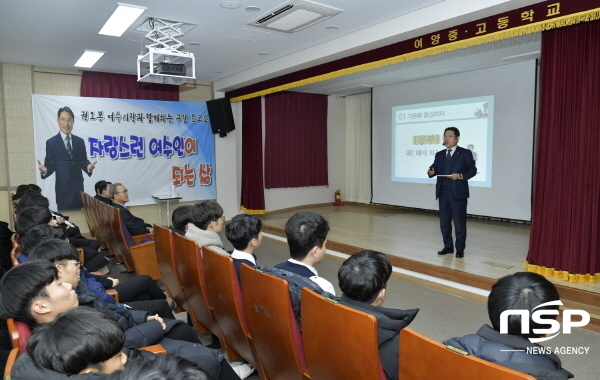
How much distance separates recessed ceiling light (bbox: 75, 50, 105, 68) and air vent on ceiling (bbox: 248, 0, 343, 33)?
2541 mm

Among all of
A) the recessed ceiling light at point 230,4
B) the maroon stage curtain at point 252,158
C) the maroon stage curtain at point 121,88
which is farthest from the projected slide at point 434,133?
the recessed ceiling light at point 230,4

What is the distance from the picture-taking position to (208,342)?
2836 millimetres

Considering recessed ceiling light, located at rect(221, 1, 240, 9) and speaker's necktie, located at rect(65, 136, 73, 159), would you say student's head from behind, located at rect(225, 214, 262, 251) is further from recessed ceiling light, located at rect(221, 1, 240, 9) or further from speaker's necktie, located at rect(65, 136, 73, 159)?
speaker's necktie, located at rect(65, 136, 73, 159)

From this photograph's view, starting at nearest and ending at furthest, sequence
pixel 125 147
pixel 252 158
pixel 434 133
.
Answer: pixel 125 147
pixel 434 133
pixel 252 158

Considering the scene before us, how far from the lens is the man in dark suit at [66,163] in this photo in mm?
6293

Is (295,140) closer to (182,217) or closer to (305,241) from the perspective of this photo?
(182,217)

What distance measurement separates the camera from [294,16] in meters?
4.16

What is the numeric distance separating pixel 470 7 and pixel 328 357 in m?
3.30

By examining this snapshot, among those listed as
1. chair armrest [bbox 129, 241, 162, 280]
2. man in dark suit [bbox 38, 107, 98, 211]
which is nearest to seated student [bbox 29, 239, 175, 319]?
chair armrest [bbox 129, 241, 162, 280]

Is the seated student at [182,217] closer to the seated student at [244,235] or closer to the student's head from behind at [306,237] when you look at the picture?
the seated student at [244,235]

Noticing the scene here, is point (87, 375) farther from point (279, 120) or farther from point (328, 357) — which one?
point (279, 120)

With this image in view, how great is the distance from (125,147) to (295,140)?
12.1 feet

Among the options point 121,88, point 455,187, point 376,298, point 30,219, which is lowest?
point 376,298

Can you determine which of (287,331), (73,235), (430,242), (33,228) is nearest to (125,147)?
(73,235)
